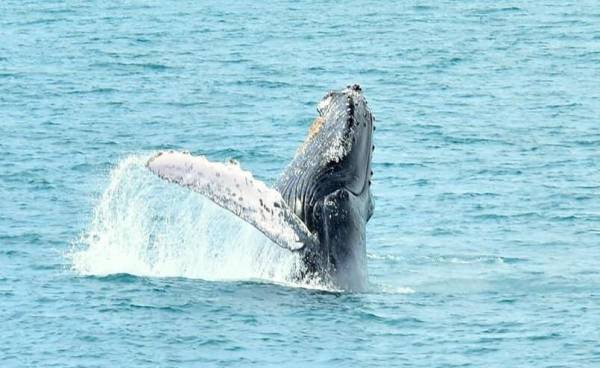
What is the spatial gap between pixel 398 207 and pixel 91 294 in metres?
9.43

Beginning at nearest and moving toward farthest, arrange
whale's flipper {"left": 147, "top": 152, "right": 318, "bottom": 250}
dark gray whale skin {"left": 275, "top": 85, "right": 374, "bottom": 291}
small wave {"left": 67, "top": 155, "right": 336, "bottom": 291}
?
1. whale's flipper {"left": 147, "top": 152, "right": 318, "bottom": 250}
2. dark gray whale skin {"left": 275, "top": 85, "right": 374, "bottom": 291}
3. small wave {"left": 67, "top": 155, "right": 336, "bottom": 291}

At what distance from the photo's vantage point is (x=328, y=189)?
21391 millimetres

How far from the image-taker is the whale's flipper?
20.3m

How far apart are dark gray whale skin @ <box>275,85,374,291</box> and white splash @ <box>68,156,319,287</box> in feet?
1.82

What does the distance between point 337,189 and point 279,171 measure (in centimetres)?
1347

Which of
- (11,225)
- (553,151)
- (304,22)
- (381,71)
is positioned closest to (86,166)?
(11,225)

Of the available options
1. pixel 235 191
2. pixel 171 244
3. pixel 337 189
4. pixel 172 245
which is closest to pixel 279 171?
pixel 171 244

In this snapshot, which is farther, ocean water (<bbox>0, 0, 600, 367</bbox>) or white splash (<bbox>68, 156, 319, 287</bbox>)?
white splash (<bbox>68, 156, 319, 287</bbox>)

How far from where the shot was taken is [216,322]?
21625 millimetres

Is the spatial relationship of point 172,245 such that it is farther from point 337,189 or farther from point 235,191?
point 235,191

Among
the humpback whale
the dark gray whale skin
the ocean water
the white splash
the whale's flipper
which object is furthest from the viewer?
the white splash

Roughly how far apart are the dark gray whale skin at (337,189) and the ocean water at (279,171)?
59 cm

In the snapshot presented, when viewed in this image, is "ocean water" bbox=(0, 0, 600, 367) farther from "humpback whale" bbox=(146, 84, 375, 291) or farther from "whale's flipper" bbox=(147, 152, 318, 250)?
"whale's flipper" bbox=(147, 152, 318, 250)

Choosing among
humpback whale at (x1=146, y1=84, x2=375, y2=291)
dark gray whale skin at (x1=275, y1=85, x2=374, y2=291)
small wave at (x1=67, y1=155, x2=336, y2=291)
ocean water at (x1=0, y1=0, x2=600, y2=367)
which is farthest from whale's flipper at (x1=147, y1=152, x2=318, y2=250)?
ocean water at (x1=0, y1=0, x2=600, y2=367)
